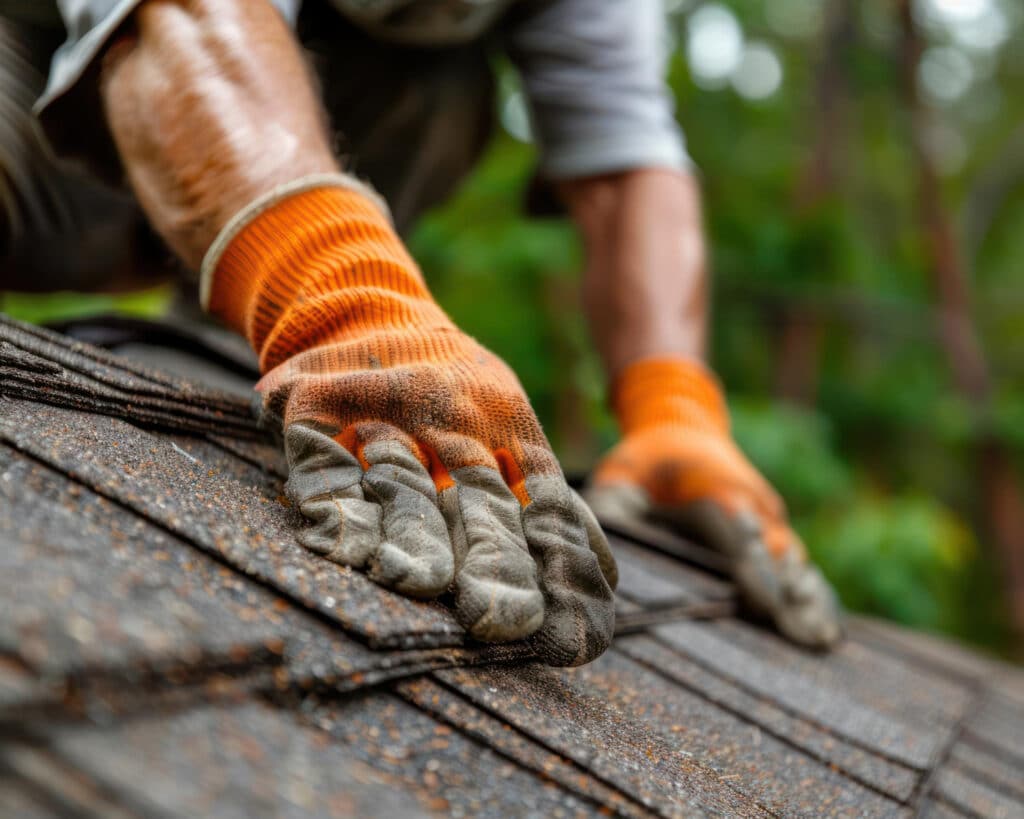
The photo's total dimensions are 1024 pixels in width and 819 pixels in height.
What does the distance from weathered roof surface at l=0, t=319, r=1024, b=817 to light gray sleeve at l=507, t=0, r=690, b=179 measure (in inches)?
67.8

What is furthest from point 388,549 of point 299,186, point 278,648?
point 299,186

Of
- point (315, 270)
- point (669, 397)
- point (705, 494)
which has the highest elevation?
point (315, 270)

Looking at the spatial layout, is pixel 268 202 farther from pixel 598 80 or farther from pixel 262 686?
pixel 598 80

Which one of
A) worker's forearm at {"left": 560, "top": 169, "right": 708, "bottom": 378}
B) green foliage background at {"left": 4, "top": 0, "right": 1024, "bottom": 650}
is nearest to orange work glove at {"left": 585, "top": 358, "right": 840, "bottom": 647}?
worker's forearm at {"left": 560, "top": 169, "right": 708, "bottom": 378}

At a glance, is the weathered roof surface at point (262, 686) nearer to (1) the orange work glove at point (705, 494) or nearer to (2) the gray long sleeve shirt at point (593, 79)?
(1) the orange work glove at point (705, 494)

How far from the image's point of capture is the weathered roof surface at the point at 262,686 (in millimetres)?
526

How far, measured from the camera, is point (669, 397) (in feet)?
8.30

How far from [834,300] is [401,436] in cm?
777

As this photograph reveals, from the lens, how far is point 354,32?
2.49 metres

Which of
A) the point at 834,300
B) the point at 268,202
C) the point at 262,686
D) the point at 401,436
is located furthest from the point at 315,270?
the point at 834,300

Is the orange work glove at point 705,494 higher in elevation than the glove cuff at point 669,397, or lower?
lower

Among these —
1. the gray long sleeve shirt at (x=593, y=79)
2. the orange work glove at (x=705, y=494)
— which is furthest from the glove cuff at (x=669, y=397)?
the gray long sleeve shirt at (x=593, y=79)

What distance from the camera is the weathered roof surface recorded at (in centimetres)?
53

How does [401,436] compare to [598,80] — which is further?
[598,80]
